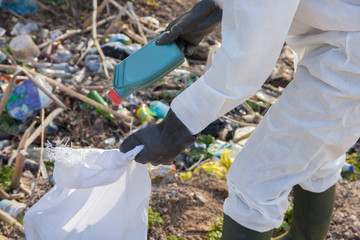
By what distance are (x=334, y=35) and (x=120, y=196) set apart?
103cm

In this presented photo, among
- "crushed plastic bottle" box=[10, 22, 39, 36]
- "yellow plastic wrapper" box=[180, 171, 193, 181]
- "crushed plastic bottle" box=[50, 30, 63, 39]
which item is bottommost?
"yellow plastic wrapper" box=[180, 171, 193, 181]

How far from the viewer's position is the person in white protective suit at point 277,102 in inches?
53.8

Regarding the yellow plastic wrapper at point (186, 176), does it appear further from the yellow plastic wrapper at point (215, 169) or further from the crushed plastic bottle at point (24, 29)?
the crushed plastic bottle at point (24, 29)

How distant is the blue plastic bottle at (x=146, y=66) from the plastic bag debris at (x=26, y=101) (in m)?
1.51

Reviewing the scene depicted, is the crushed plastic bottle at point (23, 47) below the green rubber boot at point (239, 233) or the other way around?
below

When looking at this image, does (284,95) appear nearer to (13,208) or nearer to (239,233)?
(239,233)

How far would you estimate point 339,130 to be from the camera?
1.55 metres

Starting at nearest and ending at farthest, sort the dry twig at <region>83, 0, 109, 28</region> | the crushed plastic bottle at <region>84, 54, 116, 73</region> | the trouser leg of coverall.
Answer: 1. the trouser leg of coverall
2. the crushed plastic bottle at <region>84, 54, 116, 73</region>
3. the dry twig at <region>83, 0, 109, 28</region>

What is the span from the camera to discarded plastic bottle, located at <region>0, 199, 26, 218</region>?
234 cm

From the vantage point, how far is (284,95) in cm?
158

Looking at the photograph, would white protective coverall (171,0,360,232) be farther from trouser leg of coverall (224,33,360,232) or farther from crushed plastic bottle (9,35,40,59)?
crushed plastic bottle (9,35,40,59)

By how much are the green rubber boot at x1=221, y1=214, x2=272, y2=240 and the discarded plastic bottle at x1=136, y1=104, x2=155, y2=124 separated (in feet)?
5.15

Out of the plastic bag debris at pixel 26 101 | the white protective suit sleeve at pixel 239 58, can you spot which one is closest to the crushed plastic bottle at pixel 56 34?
the plastic bag debris at pixel 26 101

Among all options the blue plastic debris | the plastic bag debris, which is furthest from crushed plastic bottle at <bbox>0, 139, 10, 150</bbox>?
the blue plastic debris
